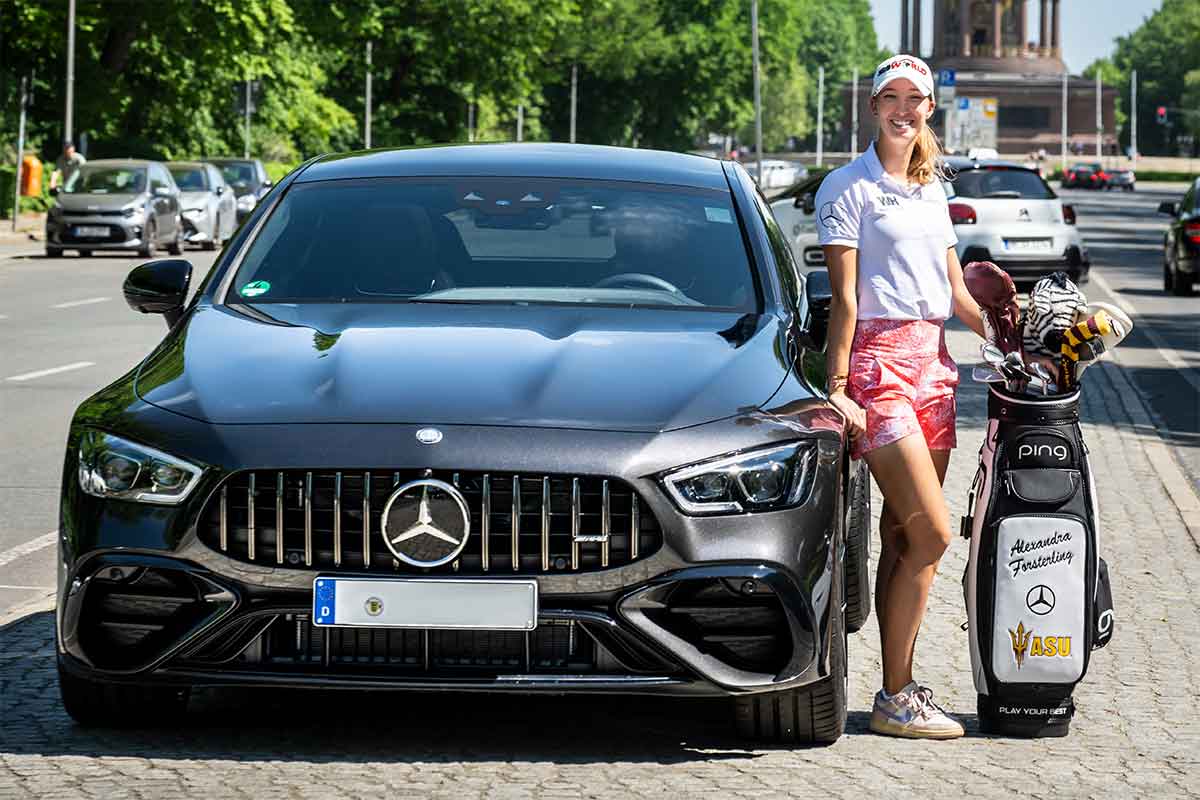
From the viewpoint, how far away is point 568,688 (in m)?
5.12

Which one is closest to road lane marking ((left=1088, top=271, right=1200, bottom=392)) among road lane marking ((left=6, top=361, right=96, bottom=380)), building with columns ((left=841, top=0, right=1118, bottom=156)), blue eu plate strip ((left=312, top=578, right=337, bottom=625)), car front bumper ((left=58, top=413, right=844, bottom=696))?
road lane marking ((left=6, top=361, right=96, bottom=380))

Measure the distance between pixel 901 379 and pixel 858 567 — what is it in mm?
1619

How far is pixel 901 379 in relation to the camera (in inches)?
224

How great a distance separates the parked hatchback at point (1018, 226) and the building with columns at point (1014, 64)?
115 meters

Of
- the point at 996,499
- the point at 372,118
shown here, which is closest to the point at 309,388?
the point at 996,499

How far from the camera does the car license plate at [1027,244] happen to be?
88.6ft

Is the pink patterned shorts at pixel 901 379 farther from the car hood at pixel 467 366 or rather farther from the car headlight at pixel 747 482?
the car headlight at pixel 747 482

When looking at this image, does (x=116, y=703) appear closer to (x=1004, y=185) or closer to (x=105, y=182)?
(x=1004, y=185)

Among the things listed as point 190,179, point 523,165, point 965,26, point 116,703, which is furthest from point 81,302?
point 965,26

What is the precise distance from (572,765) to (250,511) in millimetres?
957

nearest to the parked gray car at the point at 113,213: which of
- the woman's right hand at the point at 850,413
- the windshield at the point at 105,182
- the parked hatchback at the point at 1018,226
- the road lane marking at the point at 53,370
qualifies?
the windshield at the point at 105,182

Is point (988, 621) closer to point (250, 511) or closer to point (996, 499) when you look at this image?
point (996, 499)

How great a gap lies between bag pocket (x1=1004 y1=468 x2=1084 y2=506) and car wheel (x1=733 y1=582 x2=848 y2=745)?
60 centimetres

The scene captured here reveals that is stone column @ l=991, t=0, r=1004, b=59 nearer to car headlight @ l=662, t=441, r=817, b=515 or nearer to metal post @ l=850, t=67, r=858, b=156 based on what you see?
metal post @ l=850, t=67, r=858, b=156
